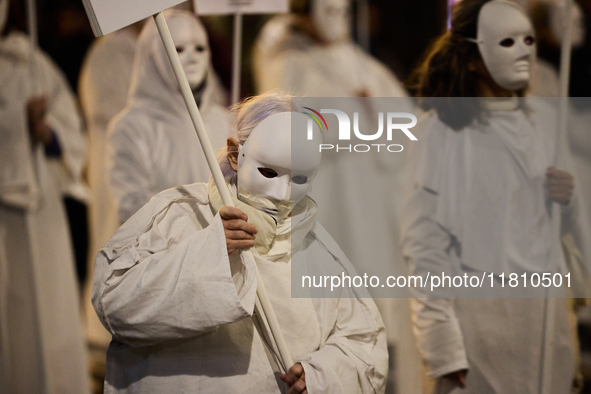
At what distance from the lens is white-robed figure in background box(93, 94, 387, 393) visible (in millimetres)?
1505

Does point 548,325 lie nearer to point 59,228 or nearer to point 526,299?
point 526,299

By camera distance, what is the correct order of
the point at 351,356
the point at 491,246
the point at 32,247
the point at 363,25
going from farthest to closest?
the point at 363,25
the point at 32,247
the point at 491,246
the point at 351,356

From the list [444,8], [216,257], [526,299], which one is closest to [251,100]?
[216,257]

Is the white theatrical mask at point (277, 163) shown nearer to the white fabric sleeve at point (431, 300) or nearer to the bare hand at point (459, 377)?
the white fabric sleeve at point (431, 300)

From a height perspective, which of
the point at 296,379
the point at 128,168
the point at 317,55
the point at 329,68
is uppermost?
the point at 317,55

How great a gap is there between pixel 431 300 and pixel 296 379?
953 millimetres

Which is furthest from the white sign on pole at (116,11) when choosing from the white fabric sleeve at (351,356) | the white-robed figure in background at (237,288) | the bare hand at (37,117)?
the bare hand at (37,117)

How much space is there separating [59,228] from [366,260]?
2275 mm

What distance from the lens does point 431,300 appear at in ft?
7.73

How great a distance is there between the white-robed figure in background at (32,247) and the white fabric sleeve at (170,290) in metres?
2.18

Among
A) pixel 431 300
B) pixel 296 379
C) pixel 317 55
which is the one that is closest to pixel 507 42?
pixel 431 300

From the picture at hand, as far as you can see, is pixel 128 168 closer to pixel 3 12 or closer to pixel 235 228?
pixel 3 12

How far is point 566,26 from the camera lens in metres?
2.36

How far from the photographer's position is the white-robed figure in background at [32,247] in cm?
344
